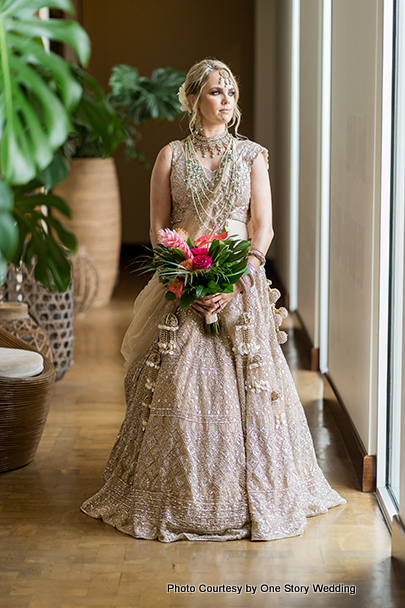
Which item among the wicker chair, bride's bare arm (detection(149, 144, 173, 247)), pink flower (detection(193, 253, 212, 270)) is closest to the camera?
pink flower (detection(193, 253, 212, 270))

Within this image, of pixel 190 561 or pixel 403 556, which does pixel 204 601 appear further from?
pixel 403 556

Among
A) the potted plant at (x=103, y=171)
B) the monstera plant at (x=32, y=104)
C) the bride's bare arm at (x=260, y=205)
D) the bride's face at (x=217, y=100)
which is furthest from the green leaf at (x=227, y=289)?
the potted plant at (x=103, y=171)

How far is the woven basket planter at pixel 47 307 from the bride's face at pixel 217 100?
224 centimetres

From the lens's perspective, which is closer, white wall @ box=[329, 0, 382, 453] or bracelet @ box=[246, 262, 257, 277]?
bracelet @ box=[246, 262, 257, 277]

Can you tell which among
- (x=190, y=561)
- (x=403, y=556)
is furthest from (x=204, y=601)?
(x=403, y=556)

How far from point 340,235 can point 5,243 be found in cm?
277

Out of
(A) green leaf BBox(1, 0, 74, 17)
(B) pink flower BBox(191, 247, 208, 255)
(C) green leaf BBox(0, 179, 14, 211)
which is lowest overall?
(B) pink flower BBox(191, 247, 208, 255)

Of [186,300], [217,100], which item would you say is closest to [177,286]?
[186,300]

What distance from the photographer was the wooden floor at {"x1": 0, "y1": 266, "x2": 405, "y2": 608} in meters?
2.52

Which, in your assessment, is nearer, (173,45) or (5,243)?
(5,243)

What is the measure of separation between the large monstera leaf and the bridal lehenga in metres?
1.45

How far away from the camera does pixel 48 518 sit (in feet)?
10.2

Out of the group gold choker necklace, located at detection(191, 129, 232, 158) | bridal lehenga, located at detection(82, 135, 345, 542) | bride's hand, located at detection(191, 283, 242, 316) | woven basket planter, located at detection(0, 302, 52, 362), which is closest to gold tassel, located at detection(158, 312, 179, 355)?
bridal lehenga, located at detection(82, 135, 345, 542)

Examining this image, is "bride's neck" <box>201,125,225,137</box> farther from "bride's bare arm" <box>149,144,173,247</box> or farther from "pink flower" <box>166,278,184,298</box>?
"pink flower" <box>166,278,184,298</box>
